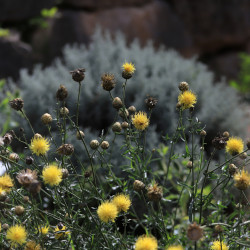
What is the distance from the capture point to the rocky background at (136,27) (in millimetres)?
4551

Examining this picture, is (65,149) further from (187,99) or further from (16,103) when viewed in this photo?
(187,99)

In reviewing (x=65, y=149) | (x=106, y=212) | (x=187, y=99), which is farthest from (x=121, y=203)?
(x=187, y=99)

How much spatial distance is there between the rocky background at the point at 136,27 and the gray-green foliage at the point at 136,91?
1.10m

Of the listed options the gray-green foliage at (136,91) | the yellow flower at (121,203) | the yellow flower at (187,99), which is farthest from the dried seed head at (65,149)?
the gray-green foliage at (136,91)

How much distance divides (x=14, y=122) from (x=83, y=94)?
0.49m

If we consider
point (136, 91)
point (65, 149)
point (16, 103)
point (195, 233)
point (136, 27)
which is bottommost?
point (195, 233)

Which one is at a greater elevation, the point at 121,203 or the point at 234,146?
the point at 234,146

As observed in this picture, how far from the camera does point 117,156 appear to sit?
7.88 feet

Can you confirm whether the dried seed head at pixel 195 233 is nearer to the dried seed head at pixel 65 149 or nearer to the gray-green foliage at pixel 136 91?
the dried seed head at pixel 65 149

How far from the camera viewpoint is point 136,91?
123 inches

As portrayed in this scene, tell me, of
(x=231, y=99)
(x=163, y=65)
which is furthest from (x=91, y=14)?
(x=231, y=99)

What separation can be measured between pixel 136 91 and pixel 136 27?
7.27 feet

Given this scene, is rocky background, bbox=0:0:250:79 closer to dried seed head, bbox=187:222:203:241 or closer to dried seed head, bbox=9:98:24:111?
dried seed head, bbox=9:98:24:111

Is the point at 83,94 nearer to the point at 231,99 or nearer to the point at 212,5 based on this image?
the point at 231,99
